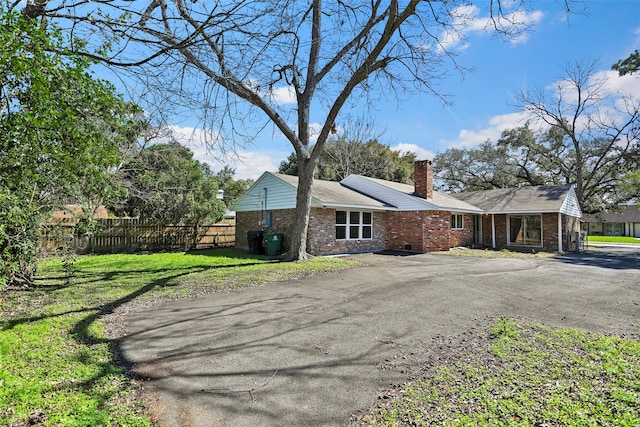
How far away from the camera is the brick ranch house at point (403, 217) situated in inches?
597

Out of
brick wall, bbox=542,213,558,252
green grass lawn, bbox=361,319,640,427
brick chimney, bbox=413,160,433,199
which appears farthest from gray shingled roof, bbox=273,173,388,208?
green grass lawn, bbox=361,319,640,427

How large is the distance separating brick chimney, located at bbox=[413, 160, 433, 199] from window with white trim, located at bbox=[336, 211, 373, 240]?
3.16 metres

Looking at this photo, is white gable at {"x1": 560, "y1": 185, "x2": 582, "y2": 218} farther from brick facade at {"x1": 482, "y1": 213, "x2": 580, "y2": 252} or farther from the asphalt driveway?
the asphalt driveway

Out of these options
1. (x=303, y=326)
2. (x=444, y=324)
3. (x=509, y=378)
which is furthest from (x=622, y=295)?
(x=303, y=326)

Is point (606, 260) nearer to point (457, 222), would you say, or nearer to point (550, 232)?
point (550, 232)

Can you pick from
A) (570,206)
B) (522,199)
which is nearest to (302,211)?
(522,199)

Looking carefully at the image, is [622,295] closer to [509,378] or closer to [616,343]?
[616,343]

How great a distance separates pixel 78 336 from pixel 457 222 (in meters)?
18.9

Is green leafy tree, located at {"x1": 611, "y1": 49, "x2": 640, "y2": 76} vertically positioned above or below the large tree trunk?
above

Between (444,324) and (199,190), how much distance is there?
572 inches

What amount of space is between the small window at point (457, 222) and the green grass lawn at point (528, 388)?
15.1m

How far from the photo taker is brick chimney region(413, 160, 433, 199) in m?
17.3

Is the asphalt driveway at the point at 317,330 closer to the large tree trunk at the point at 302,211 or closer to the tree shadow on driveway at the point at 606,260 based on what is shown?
the large tree trunk at the point at 302,211

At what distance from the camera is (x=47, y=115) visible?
3.98m
